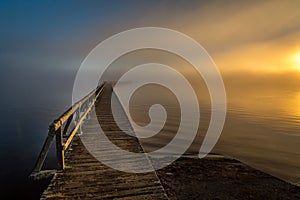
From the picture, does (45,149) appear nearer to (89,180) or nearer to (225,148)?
(89,180)

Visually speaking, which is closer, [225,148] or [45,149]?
[45,149]

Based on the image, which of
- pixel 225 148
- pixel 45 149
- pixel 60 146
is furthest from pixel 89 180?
pixel 225 148

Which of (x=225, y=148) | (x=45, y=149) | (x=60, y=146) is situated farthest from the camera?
(x=225, y=148)

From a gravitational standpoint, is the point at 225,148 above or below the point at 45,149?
below

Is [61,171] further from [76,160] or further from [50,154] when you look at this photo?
[50,154]

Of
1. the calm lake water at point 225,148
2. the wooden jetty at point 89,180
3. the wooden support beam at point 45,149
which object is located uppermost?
the wooden support beam at point 45,149

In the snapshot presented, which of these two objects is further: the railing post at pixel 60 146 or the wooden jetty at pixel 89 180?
the railing post at pixel 60 146

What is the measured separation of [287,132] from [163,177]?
19.8 meters

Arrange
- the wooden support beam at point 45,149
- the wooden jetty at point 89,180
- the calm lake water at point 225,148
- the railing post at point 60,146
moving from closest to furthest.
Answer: the wooden jetty at point 89,180 → the wooden support beam at point 45,149 → the railing post at point 60,146 → the calm lake water at point 225,148

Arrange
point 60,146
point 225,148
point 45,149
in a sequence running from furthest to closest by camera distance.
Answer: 1. point 225,148
2. point 60,146
3. point 45,149

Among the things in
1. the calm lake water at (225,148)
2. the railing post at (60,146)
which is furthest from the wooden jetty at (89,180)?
the calm lake water at (225,148)

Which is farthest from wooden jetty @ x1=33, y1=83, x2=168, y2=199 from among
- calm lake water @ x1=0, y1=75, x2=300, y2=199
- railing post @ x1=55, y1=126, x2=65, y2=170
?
→ calm lake water @ x1=0, y1=75, x2=300, y2=199

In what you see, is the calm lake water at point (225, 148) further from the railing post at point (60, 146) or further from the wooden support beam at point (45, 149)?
the wooden support beam at point (45, 149)

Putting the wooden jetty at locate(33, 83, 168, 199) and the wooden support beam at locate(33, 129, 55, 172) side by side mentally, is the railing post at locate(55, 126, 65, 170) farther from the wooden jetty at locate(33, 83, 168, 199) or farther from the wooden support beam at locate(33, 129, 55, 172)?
the wooden support beam at locate(33, 129, 55, 172)
